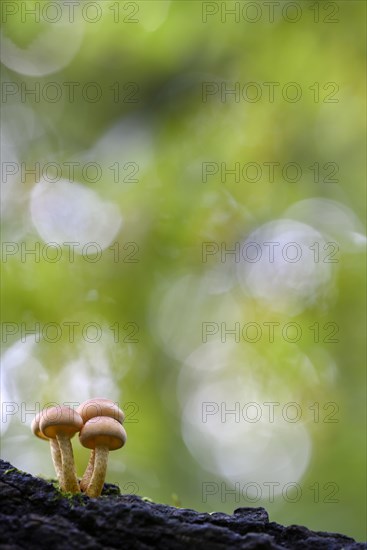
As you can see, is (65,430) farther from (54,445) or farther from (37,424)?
(54,445)

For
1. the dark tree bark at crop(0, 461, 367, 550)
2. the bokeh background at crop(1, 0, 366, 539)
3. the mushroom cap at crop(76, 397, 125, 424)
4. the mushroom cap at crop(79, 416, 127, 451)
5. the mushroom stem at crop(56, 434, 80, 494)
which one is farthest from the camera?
the bokeh background at crop(1, 0, 366, 539)

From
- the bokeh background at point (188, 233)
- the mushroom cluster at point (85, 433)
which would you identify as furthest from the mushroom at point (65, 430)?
the bokeh background at point (188, 233)

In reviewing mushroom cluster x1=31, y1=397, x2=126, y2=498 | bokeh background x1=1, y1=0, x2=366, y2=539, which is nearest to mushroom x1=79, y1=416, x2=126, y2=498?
mushroom cluster x1=31, y1=397, x2=126, y2=498

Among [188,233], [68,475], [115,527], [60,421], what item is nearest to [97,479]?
[68,475]

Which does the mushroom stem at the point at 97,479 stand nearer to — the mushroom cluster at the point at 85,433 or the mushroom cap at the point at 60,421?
the mushroom cluster at the point at 85,433

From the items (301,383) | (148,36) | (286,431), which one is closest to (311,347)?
(301,383)

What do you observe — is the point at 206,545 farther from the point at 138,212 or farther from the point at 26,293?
the point at 138,212

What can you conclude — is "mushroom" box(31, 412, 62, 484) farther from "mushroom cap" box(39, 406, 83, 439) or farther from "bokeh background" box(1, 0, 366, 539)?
"bokeh background" box(1, 0, 366, 539)
